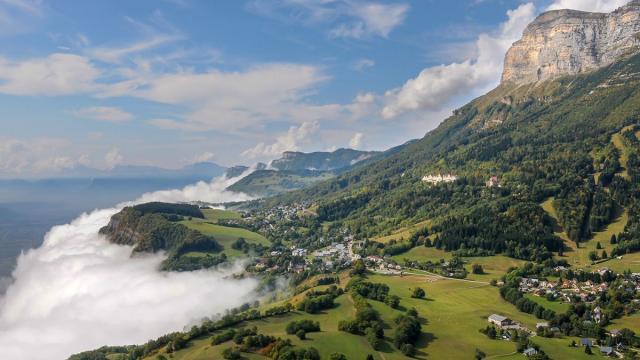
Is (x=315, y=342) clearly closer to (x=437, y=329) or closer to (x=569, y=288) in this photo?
(x=437, y=329)

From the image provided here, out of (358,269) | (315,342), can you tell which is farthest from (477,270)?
(315,342)

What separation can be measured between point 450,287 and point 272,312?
176 ft

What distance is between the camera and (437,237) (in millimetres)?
197500

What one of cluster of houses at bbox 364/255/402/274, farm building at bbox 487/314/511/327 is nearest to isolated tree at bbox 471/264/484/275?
cluster of houses at bbox 364/255/402/274

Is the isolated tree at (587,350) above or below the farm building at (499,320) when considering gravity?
below

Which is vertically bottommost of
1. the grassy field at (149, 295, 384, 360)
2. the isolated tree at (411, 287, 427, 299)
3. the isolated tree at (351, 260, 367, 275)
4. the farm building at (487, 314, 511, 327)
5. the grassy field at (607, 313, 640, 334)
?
the grassy field at (607, 313, 640, 334)

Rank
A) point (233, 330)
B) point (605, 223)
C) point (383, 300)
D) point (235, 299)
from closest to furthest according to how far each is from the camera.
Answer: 1. point (233, 330)
2. point (383, 300)
3. point (235, 299)
4. point (605, 223)

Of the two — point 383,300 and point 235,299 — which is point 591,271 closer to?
point 383,300

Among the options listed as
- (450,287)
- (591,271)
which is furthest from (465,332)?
(591,271)

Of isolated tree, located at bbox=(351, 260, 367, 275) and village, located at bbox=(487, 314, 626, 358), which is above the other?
isolated tree, located at bbox=(351, 260, 367, 275)

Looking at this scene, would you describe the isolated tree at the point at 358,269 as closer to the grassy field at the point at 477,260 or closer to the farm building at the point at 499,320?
the grassy field at the point at 477,260

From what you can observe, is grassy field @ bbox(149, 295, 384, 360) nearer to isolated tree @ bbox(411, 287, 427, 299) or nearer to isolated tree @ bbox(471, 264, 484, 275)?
isolated tree @ bbox(411, 287, 427, 299)

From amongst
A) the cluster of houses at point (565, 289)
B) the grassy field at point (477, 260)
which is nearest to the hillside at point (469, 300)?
the cluster of houses at point (565, 289)

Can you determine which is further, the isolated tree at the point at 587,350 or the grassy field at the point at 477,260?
the grassy field at the point at 477,260
